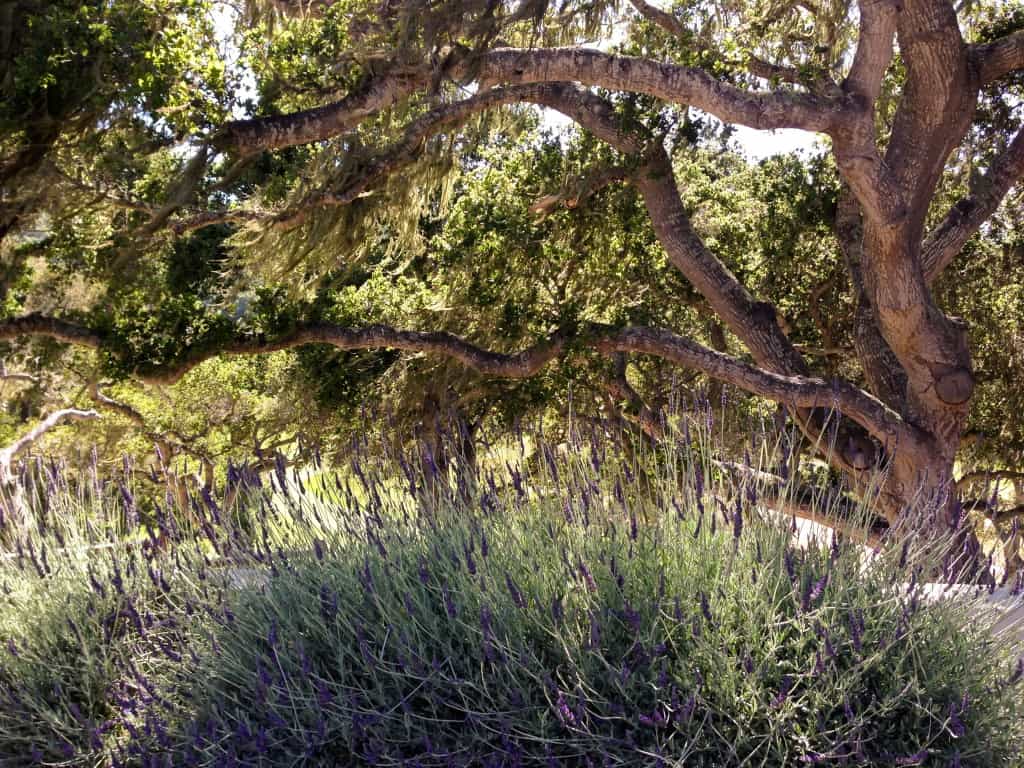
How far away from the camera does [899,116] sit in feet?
25.7

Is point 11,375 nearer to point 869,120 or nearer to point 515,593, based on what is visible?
point 869,120

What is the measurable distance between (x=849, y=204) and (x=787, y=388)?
2.41 metres

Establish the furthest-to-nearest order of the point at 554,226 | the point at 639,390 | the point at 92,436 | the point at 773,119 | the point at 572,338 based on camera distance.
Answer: the point at 92,436, the point at 639,390, the point at 554,226, the point at 572,338, the point at 773,119

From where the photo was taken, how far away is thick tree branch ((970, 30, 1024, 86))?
7.70m

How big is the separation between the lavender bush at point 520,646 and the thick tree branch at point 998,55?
6.15 metres

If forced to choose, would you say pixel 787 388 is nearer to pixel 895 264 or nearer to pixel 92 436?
pixel 895 264

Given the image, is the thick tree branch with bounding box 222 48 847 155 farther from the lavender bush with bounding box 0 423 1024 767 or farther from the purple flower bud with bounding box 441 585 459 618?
the purple flower bud with bounding box 441 585 459 618

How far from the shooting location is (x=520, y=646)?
99.4 inches

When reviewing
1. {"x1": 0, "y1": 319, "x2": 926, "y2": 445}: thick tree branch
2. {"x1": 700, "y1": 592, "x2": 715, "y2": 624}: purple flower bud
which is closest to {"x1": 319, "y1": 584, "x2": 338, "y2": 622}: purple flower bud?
{"x1": 700, "y1": 592, "x2": 715, "y2": 624}: purple flower bud

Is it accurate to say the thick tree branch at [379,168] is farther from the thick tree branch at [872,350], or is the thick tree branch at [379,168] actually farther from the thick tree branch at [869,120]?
the thick tree branch at [872,350]

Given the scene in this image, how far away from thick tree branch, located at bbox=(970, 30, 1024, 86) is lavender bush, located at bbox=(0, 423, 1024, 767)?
6.15m

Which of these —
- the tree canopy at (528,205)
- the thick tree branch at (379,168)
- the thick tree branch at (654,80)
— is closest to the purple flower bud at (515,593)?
the tree canopy at (528,205)

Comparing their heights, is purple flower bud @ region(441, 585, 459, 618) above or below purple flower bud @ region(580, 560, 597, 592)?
below

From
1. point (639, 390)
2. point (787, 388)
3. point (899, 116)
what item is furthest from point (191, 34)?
point (639, 390)
